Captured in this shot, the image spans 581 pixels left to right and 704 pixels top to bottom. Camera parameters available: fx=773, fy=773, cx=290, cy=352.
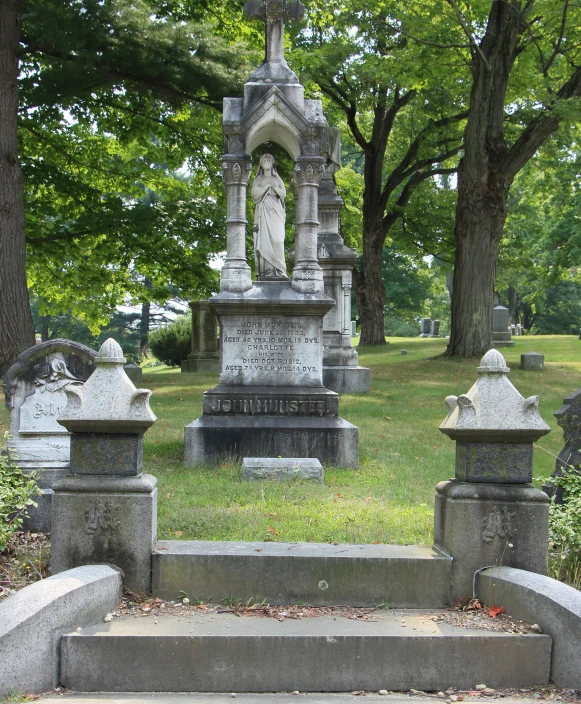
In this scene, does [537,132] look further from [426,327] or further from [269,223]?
[426,327]

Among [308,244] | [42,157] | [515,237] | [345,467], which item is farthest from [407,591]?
[515,237]

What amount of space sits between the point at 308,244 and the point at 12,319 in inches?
308

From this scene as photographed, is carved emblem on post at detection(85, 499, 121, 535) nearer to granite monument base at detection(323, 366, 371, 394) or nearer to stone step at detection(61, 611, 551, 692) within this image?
stone step at detection(61, 611, 551, 692)

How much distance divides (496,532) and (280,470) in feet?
11.4

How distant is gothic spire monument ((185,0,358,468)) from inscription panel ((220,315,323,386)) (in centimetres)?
1

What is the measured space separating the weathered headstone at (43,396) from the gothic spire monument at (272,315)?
2031mm

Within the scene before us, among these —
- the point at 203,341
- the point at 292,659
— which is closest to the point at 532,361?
the point at 203,341

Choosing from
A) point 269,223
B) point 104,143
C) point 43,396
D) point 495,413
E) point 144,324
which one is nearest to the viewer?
point 495,413

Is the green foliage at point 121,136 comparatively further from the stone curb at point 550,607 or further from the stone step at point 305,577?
the stone curb at point 550,607

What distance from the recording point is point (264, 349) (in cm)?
977

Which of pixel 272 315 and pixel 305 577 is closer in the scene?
pixel 305 577

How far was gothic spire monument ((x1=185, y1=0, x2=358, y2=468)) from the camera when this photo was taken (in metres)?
9.39

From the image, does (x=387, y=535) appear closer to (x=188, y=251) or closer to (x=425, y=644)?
(x=425, y=644)

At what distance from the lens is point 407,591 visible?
511 cm
